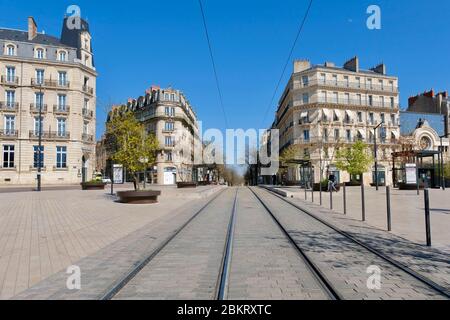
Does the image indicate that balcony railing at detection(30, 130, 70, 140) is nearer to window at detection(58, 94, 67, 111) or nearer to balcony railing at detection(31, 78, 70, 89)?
window at detection(58, 94, 67, 111)

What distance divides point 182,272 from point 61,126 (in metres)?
42.7

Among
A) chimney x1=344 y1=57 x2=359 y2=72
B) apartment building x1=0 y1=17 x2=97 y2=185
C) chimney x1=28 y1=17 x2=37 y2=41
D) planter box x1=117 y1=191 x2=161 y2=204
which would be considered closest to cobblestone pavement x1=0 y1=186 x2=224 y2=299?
planter box x1=117 y1=191 x2=161 y2=204

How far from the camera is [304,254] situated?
5633 mm

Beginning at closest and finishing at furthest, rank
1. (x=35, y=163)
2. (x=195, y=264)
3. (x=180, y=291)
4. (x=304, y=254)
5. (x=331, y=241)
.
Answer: (x=180, y=291)
(x=195, y=264)
(x=304, y=254)
(x=331, y=241)
(x=35, y=163)

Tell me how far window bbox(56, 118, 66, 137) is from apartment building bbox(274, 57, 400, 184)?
3373cm

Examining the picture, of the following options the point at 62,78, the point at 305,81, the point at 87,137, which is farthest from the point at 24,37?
the point at 305,81

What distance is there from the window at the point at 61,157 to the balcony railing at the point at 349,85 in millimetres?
35944

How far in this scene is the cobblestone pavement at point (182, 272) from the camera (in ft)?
12.4

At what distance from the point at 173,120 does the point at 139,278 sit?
61.0 metres

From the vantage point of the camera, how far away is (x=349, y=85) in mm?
52500

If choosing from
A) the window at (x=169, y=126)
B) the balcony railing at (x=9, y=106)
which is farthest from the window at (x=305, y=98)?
the balcony railing at (x=9, y=106)
